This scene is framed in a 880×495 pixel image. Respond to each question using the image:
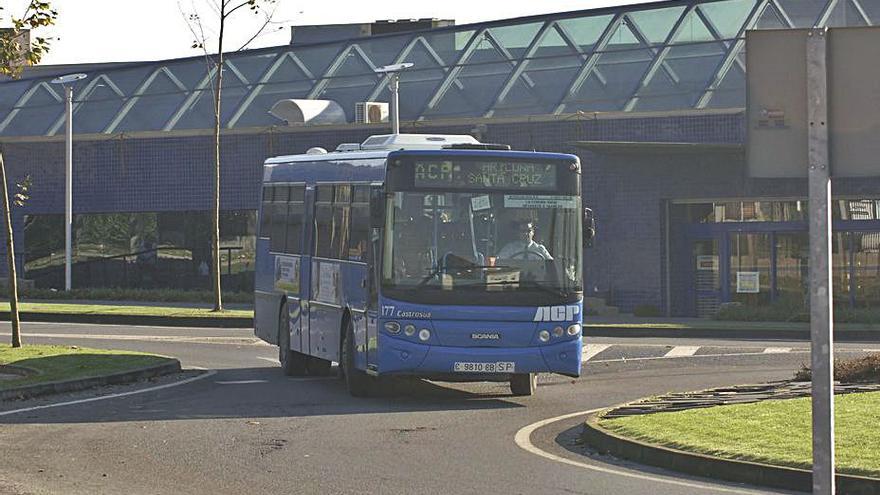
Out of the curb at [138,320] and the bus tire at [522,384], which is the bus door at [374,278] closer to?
the bus tire at [522,384]

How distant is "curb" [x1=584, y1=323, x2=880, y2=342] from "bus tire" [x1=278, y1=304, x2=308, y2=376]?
1012 centimetres

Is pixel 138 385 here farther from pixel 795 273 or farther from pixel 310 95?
pixel 310 95

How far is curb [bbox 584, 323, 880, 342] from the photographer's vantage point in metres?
31.0

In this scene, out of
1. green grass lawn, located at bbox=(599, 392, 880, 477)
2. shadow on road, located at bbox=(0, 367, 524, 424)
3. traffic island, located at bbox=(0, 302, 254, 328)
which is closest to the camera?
green grass lawn, located at bbox=(599, 392, 880, 477)

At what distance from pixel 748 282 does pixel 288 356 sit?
18.5 m


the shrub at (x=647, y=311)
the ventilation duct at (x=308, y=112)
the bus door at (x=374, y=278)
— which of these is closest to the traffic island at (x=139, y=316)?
the ventilation duct at (x=308, y=112)

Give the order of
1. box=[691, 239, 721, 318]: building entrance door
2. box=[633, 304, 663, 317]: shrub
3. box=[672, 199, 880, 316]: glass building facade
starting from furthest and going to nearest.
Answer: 1. box=[691, 239, 721, 318]: building entrance door
2. box=[633, 304, 663, 317]: shrub
3. box=[672, 199, 880, 316]: glass building facade

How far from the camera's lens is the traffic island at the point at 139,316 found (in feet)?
113

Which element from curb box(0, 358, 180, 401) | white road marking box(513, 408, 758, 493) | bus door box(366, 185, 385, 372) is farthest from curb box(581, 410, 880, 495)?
curb box(0, 358, 180, 401)

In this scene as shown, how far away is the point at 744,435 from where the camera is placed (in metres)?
13.7

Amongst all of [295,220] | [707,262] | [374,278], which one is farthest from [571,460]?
[707,262]

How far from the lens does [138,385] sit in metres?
20.5

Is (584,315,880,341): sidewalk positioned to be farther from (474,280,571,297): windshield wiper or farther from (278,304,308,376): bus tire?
(474,280,571,297): windshield wiper

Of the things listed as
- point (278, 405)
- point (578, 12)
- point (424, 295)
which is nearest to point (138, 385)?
point (278, 405)
